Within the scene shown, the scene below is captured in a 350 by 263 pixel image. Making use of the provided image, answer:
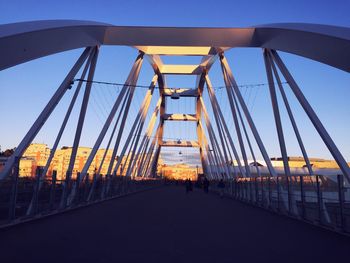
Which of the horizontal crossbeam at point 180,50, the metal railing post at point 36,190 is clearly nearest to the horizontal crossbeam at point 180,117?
the horizontal crossbeam at point 180,50

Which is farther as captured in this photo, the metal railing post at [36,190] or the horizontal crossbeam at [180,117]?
the horizontal crossbeam at [180,117]

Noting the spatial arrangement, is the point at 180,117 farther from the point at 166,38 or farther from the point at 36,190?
the point at 36,190

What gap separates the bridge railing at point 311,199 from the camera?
29.2 ft

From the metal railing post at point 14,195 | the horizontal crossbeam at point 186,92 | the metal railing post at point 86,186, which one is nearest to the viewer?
the metal railing post at point 14,195

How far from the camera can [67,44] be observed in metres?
16.2

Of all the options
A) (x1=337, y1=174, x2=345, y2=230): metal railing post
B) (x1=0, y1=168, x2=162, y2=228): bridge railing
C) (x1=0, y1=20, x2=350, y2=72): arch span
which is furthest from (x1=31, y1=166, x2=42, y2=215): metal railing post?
(x1=337, y1=174, x2=345, y2=230): metal railing post

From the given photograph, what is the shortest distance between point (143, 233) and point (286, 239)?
9.25 feet

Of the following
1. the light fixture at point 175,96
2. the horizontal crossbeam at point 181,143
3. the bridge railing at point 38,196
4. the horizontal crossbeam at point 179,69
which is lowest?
the bridge railing at point 38,196

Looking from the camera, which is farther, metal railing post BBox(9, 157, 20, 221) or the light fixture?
the light fixture

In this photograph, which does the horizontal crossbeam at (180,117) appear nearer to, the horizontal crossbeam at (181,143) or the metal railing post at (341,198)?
the horizontal crossbeam at (181,143)

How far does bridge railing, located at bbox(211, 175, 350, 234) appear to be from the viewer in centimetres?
889

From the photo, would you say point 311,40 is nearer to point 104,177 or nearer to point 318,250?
point 318,250

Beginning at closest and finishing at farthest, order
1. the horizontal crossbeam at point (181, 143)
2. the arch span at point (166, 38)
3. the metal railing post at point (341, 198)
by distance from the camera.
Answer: the metal railing post at point (341, 198) < the arch span at point (166, 38) < the horizontal crossbeam at point (181, 143)

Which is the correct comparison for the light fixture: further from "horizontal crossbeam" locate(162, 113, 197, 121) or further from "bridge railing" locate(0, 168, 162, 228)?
"bridge railing" locate(0, 168, 162, 228)
